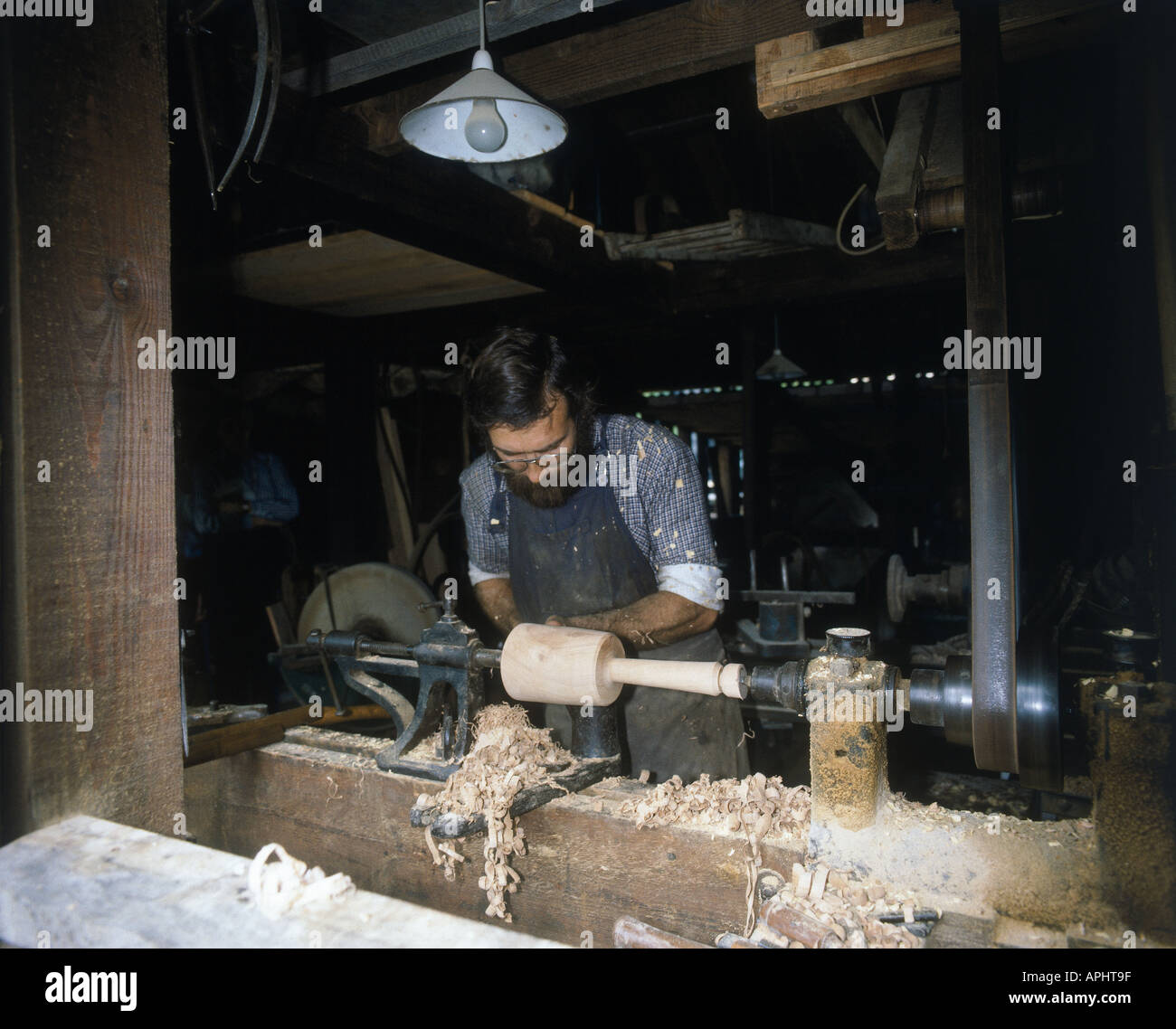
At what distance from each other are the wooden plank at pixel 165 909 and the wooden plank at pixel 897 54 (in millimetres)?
2079

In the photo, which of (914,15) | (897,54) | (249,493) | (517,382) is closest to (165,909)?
(517,382)

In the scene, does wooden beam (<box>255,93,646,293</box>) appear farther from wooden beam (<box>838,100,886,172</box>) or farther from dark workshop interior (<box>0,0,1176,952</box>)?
wooden beam (<box>838,100,886,172</box>)

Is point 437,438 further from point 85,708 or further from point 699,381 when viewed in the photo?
point 85,708

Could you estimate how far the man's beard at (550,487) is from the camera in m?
2.73

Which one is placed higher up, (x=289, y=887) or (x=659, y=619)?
(x=659, y=619)

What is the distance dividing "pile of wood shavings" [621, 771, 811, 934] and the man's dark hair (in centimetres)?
129

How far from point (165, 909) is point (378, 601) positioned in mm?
3339

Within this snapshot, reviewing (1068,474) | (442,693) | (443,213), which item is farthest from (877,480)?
(442,693)

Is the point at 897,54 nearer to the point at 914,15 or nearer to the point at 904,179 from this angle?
the point at 914,15

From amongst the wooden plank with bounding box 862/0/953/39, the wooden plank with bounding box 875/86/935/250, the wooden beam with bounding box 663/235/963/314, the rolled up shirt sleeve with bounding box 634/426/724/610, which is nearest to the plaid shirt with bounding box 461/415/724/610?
the rolled up shirt sleeve with bounding box 634/426/724/610

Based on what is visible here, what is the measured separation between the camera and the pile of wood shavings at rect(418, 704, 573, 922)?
62.8 inches

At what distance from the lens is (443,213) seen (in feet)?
10.4

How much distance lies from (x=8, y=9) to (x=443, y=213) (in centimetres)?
197

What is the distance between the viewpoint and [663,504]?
9.07ft
